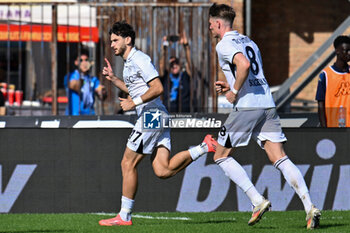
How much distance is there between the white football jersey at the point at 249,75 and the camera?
9.05 meters

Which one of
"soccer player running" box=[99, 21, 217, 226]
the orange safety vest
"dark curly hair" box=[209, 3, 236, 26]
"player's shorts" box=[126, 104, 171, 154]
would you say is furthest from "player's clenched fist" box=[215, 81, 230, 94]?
the orange safety vest

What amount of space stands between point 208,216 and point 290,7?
453 inches

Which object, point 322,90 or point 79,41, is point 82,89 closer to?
point 79,41

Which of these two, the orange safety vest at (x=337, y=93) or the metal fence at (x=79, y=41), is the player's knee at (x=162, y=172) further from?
the metal fence at (x=79, y=41)

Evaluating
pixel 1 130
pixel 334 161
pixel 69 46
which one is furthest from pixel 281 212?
pixel 69 46

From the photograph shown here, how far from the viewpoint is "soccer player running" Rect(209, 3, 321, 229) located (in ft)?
29.3

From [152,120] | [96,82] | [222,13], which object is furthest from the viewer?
[96,82]

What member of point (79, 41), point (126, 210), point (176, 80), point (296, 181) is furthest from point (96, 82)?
point (296, 181)

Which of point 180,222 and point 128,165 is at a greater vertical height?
point 128,165

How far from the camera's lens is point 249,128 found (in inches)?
358

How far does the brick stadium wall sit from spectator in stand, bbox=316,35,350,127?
924 centimetres

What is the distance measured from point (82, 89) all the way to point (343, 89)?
3.89 m

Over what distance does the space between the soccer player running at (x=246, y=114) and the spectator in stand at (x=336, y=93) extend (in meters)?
2.59

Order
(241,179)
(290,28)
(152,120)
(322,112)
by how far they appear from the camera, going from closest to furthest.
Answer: (241,179) < (152,120) < (322,112) < (290,28)
